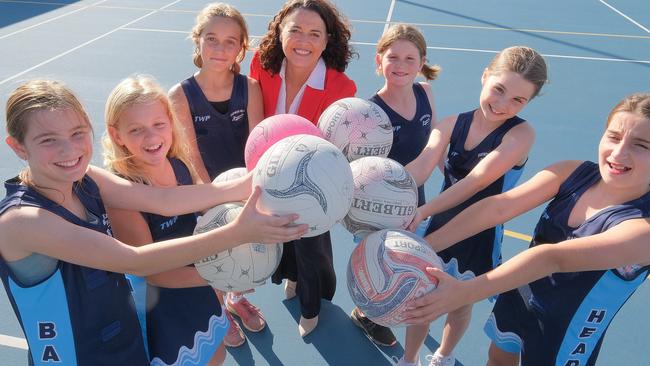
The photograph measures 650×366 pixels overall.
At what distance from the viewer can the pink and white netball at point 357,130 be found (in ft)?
8.27

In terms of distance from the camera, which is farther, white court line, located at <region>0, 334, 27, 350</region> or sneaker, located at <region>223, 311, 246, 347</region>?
sneaker, located at <region>223, 311, 246, 347</region>

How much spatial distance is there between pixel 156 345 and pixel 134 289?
29cm

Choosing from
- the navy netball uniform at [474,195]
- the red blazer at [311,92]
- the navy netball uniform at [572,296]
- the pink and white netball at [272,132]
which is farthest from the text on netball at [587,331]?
the red blazer at [311,92]

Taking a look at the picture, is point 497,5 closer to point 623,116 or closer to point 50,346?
point 623,116

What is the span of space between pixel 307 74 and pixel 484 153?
1.32 meters

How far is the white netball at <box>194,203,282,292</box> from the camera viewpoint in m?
2.11

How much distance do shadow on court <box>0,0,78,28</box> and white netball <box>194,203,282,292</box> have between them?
11960 millimetres

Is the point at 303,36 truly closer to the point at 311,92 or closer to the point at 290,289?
the point at 311,92

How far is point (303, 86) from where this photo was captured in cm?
324

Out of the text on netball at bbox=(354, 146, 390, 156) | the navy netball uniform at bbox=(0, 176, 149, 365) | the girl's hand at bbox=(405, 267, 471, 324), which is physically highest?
the text on netball at bbox=(354, 146, 390, 156)

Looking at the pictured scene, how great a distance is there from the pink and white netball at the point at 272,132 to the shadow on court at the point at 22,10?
11.7 metres

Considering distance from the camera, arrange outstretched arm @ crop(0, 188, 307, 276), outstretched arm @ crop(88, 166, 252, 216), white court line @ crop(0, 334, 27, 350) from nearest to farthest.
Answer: outstretched arm @ crop(0, 188, 307, 276) → outstretched arm @ crop(88, 166, 252, 216) → white court line @ crop(0, 334, 27, 350)

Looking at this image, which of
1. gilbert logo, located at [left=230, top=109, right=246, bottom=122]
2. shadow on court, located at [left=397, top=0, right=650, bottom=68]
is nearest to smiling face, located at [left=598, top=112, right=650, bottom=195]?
gilbert logo, located at [left=230, top=109, right=246, bottom=122]

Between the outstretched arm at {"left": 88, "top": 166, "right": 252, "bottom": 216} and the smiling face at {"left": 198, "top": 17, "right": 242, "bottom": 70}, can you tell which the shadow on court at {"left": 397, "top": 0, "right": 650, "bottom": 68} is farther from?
the outstretched arm at {"left": 88, "top": 166, "right": 252, "bottom": 216}
